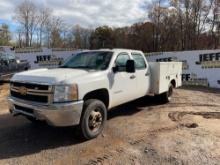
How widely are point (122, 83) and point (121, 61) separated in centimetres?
61

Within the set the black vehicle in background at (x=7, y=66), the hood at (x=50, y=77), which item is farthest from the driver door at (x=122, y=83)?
the black vehicle in background at (x=7, y=66)

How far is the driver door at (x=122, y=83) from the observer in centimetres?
670

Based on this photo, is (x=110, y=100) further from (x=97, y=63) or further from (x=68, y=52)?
(x=68, y=52)

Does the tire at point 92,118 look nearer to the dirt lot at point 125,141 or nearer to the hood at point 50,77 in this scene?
the dirt lot at point 125,141

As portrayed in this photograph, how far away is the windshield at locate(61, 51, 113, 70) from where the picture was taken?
22.1 feet

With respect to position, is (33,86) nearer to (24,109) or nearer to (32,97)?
(32,97)

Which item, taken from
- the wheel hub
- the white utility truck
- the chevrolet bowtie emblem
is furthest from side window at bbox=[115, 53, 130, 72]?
the chevrolet bowtie emblem

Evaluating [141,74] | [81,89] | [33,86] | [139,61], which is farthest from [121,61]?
[33,86]

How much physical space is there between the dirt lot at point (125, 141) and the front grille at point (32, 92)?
885 millimetres

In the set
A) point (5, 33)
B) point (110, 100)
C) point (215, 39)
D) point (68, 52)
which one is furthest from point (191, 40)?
point (110, 100)

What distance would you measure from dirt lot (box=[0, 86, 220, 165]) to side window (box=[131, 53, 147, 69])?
53.8 inches

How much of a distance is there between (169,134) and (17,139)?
322 cm

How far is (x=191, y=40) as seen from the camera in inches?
1492

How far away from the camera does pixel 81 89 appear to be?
18.3 ft
